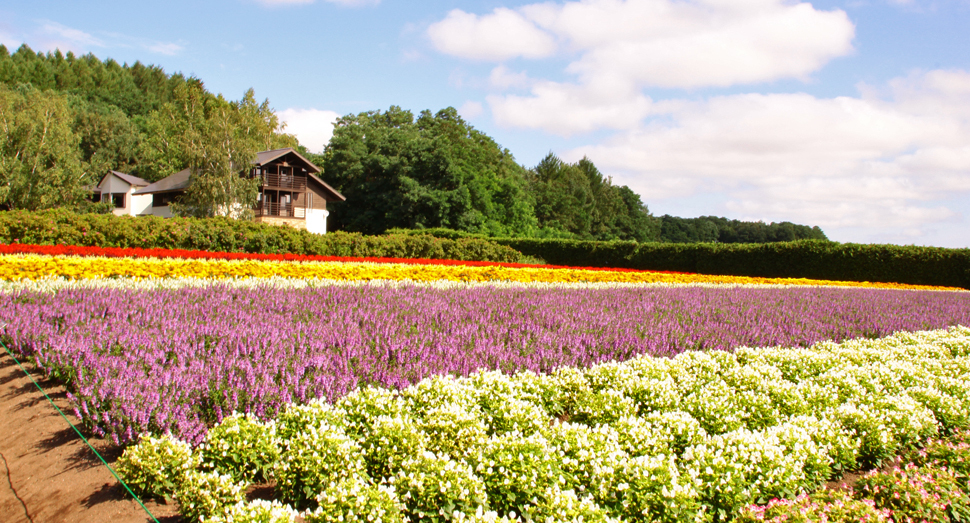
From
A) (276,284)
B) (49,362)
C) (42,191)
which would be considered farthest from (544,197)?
(49,362)

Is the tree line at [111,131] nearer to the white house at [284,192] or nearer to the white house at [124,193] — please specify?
the white house at [124,193]

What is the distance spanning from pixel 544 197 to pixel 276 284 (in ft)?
166

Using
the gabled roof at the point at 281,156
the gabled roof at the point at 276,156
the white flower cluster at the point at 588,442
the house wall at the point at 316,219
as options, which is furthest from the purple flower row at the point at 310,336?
the house wall at the point at 316,219

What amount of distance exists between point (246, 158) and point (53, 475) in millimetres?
32015

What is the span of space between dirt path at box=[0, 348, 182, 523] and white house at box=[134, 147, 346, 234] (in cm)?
3885

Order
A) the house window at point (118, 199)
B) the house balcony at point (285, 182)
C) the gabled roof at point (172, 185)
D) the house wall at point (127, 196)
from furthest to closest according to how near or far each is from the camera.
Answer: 1. the house window at point (118, 199)
2. the house wall at point (127, 196)
3. the house balcony at point (285, 182)
4. the gabled roof at point (172, 185)

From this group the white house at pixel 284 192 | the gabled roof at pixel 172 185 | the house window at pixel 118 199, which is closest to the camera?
the gabled roof at pixel 172 185

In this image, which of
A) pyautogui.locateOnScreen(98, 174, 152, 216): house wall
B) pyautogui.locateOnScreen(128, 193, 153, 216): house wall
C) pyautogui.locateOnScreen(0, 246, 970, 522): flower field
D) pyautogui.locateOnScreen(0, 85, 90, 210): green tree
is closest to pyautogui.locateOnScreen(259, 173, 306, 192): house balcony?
pyautogui.locateOnScreen(98, 174, 152, 216): house wall

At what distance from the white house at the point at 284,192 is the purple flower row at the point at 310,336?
35654mm

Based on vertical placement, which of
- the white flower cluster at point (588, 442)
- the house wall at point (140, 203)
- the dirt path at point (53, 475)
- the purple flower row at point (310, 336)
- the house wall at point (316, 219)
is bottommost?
the dirt path at point (53, 475)

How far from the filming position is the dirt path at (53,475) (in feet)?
8.53

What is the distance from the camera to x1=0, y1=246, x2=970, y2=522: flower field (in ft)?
8.50

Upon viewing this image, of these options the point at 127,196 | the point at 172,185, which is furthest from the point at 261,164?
the point at 127,196

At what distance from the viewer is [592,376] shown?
14.8 feet
